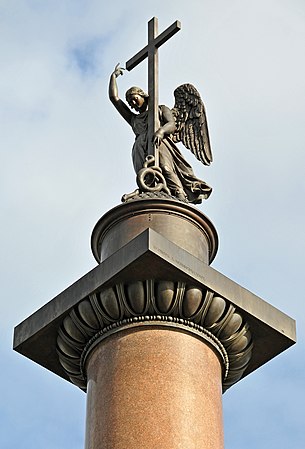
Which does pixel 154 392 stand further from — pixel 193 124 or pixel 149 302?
pixel 193 124

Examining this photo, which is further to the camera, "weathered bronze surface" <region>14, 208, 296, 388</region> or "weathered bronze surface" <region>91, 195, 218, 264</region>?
"weathered bronze surface" <region>91, 195, 218, 264</region>

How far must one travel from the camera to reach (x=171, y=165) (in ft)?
49.9

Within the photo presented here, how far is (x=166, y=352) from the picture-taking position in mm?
12859

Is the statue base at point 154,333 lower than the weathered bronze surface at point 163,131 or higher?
lower

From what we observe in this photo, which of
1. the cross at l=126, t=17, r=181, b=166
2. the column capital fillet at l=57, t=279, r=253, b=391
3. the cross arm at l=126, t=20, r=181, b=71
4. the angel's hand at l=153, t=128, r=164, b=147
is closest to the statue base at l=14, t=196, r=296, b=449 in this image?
the column capital fillet at l=57, t=279, r=253, b=391

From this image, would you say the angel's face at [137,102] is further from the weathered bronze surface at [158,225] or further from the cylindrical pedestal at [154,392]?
the cylindrical pedestal at [154,392]

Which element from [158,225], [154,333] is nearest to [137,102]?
[158,225]

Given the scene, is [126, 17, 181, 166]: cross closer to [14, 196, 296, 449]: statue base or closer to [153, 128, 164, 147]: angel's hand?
[153, 128, 164, 147]: angel's hand

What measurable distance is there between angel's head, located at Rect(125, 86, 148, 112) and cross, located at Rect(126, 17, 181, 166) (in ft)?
A: 0.26

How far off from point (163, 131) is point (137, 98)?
0.61m

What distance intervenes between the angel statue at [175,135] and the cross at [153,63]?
0.08 meters

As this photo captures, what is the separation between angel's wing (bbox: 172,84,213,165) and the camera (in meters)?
16.2

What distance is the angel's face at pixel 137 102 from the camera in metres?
15.8

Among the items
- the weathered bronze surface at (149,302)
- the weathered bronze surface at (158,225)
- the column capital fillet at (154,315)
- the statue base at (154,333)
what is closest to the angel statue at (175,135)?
the weathered bronze surface at (158,225)
